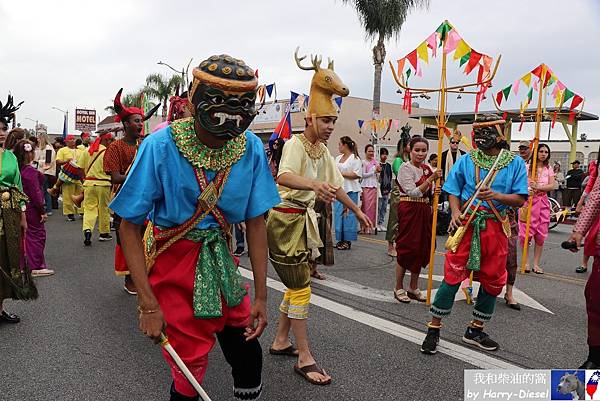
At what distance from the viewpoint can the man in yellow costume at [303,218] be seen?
353 centimetres

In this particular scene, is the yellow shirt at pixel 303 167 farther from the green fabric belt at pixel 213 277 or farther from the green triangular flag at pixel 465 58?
the green triangular flag at pixel 465 58

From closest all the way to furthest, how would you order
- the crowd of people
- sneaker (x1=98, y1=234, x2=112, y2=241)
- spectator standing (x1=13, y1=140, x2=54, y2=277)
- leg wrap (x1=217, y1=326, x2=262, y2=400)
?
the crowd of people, leg wrap (x1=217, y1=326, x2=262, y2=400), spectator standing (x1=13, y1=140, x2=54, y2=277), sneaker (x1=98, y1=234, x2=112, y2=241)

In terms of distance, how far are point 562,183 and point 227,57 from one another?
21930 mm

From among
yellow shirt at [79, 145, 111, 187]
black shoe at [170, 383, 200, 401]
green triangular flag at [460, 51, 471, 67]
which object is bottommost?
black shoe at [170, 383, 200, 401]

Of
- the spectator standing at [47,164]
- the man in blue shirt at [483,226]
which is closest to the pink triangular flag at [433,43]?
the man in blue shirt at [483,226]

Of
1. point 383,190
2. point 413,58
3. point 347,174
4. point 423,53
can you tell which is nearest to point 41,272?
point 347,174

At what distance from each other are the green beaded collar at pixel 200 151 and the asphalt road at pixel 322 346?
1.73 meters

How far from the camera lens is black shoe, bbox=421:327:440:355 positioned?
3947mm

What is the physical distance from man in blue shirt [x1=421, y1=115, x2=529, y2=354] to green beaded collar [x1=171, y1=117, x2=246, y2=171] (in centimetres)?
241

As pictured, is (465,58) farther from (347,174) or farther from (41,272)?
(41,272)

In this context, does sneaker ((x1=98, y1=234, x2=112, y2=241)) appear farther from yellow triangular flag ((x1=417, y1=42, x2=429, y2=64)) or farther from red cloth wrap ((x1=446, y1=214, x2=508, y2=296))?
red cloth wrap ((x1=446, y1=214, x2=508, y2=296))

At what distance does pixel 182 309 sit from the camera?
2.15 meters

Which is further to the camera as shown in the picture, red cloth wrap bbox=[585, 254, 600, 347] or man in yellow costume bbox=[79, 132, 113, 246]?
man in yellow costume bbox=[79, 132, 113, 246]

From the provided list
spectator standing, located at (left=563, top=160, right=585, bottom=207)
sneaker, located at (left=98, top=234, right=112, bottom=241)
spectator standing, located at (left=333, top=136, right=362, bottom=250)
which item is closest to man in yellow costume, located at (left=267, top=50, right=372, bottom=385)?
spectator standing, located at (left=333, top=136, right=362, bottom=250)
